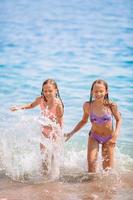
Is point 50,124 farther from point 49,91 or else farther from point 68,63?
point 68,63

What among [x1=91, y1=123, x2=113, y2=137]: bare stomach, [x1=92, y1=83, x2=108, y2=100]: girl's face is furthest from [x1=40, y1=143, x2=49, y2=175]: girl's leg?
[x1=92, y1=83, x2=108, y2=100]: girl's face

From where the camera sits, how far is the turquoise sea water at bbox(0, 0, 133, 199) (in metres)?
8.12

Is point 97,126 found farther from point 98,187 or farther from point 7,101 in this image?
point 7,101

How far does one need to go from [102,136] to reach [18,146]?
1402 millimetres

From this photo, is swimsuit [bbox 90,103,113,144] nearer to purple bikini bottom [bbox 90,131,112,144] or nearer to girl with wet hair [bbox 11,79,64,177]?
purple bikini bottom [bbox 90,131,112,144]

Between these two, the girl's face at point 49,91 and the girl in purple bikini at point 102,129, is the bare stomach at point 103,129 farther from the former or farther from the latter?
the girl's face at point 49,91

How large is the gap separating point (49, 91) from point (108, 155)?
114 cm

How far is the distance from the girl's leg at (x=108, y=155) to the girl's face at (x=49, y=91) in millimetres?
951

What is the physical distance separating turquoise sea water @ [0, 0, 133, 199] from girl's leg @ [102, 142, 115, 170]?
48 centimetres

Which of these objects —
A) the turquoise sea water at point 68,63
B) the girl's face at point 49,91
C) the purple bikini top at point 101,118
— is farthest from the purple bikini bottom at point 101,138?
the girl's face at point 49,91

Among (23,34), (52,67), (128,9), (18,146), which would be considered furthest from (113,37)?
(18,146)

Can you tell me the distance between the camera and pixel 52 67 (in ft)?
51.7

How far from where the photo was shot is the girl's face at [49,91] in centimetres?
681

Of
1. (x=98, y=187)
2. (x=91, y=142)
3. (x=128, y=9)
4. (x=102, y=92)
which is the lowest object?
(x=98, y=187)
